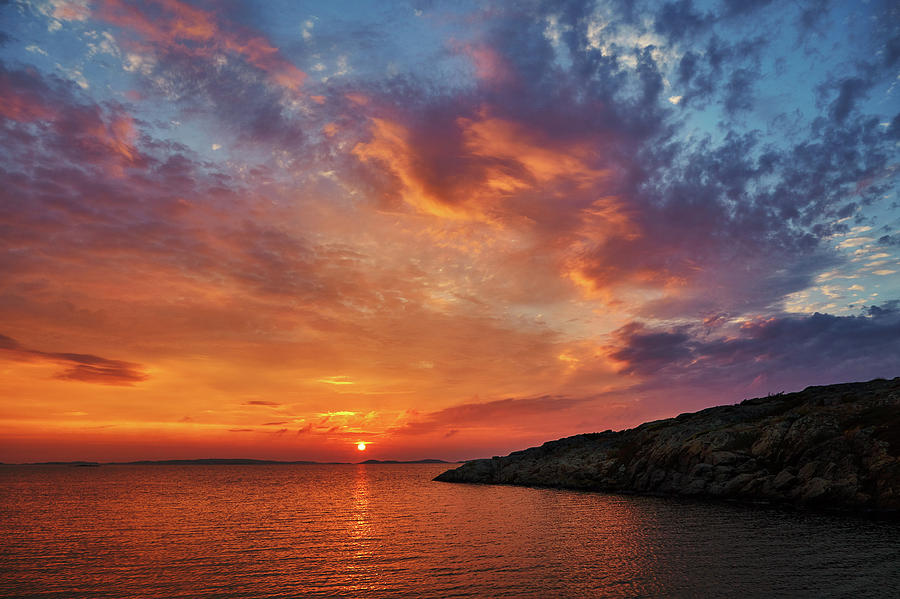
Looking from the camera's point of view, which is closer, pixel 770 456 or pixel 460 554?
pixel 460 554

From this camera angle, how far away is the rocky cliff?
247 ft

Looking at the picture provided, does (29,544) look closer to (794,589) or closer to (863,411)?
(794,589)

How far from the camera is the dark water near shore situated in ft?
124

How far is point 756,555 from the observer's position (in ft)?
150

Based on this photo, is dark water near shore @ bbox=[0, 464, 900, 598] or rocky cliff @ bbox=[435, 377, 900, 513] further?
rocky cliff @ bbox=[435, 377, 900, 513]

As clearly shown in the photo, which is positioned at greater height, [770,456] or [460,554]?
[770,456]

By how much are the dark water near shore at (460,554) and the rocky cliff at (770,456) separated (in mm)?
12415

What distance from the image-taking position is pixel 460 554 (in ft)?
164

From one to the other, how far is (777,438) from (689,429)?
25.9 meters

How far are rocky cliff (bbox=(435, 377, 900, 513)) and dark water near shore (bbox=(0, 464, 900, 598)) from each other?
489 inches

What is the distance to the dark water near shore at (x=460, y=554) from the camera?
3788cm

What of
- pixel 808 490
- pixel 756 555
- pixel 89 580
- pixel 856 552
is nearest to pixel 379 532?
pixel 89 580

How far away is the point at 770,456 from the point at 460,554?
7046 cm

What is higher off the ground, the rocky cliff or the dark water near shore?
the rocky cliff
